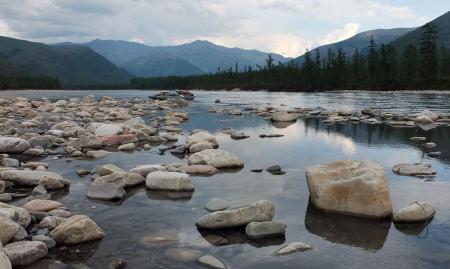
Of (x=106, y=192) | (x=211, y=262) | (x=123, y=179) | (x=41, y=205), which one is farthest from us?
(x=123, y=179)

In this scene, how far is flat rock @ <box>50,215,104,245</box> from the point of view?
8.14 meters

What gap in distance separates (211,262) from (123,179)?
5.77 meters

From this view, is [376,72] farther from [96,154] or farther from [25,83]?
[25,83]

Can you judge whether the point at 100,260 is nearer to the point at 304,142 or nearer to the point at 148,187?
the point at 148,187

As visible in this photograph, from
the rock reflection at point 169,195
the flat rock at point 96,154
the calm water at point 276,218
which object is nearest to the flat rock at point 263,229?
the calm water at point 276,218

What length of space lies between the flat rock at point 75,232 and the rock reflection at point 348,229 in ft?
14.3

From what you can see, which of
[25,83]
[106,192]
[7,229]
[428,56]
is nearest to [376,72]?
[428,56]

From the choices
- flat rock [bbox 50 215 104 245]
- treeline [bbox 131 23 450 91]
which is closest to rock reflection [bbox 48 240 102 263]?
flat rock [bbox 50 215 104 245]

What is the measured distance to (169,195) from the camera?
11641 mm

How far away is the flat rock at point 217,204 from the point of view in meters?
10.2

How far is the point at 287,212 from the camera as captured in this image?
1027 cm

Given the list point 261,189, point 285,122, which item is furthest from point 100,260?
point 285,122

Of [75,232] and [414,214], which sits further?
[414,214]

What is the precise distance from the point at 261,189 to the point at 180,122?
2092 centimetres
